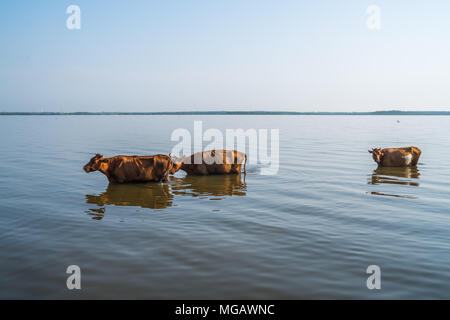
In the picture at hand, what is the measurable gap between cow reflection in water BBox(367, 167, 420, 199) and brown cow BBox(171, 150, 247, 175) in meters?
5.95

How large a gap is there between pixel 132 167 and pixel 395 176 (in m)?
11.8

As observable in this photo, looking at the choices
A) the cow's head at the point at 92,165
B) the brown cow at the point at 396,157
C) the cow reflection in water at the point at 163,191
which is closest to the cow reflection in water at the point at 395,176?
the brown cow at the point at 396,157

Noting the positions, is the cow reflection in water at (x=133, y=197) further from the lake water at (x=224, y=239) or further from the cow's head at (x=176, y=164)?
the cow's head at (x=176, y=164)

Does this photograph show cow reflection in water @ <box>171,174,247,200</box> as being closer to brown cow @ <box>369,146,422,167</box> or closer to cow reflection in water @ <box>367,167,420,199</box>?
cow reflection in water @ <box>367,167,420,199</box>

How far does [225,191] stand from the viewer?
46.5 feet

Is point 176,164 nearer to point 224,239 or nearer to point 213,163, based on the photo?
point 213,163

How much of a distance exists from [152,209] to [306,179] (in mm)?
7853

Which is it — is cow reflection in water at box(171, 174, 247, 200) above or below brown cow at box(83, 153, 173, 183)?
below

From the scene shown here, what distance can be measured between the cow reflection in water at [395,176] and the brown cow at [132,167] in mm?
8119

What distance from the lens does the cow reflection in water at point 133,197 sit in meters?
11.7

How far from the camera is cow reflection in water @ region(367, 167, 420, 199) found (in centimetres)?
1583

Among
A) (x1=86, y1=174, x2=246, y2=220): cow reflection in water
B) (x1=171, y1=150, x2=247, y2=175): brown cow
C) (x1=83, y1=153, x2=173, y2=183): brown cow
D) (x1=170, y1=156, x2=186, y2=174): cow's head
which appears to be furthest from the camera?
(x1=171, y1=150, x2=247, y2=175): brown cow

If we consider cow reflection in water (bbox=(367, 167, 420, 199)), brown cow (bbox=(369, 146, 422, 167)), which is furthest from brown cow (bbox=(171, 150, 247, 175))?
brown cow (bbox=(369, 146, 422, 167))
